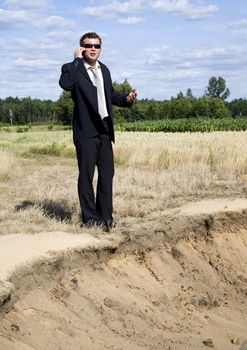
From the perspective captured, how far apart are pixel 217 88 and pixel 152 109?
36128 millimetres

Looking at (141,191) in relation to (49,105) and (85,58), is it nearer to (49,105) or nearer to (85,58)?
(85,58)

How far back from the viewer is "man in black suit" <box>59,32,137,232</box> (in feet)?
23.5

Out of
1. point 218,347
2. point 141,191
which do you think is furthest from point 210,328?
point 141,191

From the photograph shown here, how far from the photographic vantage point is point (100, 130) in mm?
7395

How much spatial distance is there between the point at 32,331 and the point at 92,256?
1820 mm

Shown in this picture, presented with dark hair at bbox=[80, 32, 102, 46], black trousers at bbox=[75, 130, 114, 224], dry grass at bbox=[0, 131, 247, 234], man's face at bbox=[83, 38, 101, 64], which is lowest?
dry grass at bbox=[0, 131, 247, 234]

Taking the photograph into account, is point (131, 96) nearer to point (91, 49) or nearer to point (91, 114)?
point (91, 114)

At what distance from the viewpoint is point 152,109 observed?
312ft

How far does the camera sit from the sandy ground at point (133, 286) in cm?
544

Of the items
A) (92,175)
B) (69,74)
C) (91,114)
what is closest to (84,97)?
(91,114)

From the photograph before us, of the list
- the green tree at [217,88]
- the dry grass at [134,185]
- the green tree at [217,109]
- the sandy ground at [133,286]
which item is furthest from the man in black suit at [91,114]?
the green tree at [217,88]

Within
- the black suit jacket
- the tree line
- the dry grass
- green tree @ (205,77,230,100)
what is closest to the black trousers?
the black suit jacket

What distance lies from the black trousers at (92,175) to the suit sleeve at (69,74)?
682mm

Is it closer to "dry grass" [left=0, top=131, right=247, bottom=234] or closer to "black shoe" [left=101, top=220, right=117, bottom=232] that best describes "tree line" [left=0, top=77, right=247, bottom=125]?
"dry grass" [left=0, top=131, right=247, bottom=234]
